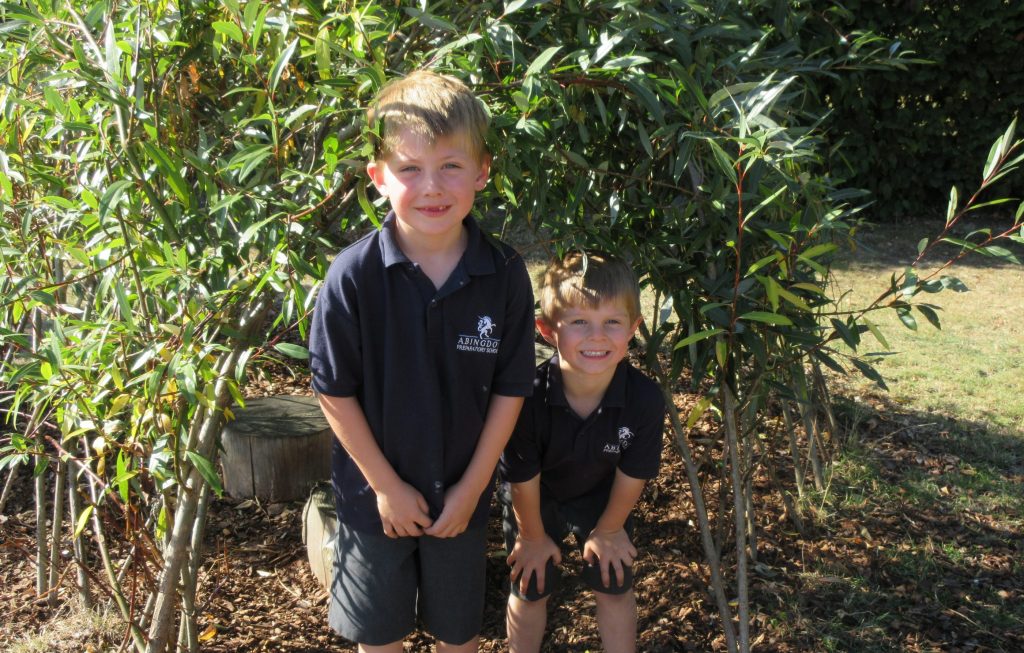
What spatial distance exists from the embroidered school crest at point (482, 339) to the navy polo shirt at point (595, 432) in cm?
44

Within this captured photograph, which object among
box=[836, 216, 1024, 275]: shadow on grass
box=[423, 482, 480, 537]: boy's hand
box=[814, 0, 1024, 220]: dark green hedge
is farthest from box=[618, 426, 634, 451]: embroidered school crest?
box=[814, 0, 1024, 220]: dark green hedge

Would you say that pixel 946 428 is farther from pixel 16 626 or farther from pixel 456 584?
pixel 16 626

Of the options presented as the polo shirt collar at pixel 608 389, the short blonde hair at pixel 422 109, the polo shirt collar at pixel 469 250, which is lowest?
Answer: the polo shirt collar at pixel 608 389

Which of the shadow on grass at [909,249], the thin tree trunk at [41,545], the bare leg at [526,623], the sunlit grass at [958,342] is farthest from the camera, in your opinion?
the shadow on grass at [909,249]

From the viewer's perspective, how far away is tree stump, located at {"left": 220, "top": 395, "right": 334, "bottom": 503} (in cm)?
407

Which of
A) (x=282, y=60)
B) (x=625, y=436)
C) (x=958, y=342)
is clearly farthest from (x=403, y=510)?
(x=958, y=342)

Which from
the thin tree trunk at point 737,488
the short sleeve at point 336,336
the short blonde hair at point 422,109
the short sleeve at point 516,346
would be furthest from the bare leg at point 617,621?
the short blonde hair at point 422,109

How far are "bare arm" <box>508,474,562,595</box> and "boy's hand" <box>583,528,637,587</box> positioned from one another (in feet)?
0.37

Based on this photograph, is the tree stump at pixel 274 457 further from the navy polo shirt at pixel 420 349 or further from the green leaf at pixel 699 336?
the green leaf at pixel 699 336

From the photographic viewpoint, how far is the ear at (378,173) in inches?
88.3

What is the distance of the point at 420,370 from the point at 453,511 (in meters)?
0.38

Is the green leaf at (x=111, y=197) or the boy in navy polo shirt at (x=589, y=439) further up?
the green leaf at (x=111, y=197)

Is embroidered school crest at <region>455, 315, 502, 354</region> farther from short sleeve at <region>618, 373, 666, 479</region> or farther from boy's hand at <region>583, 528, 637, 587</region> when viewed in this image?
boy's hand at <region>583, 528, 637, 587</region>

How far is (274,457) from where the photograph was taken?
4.07 meters
